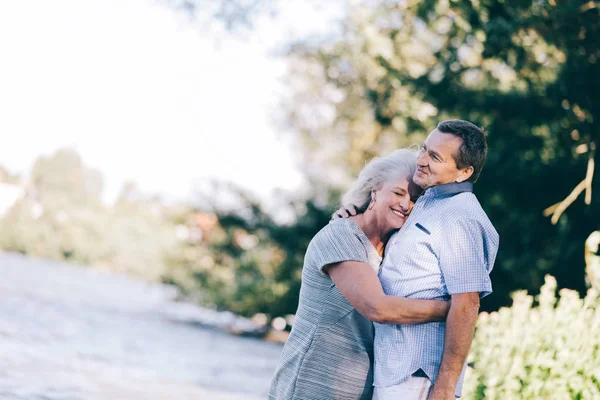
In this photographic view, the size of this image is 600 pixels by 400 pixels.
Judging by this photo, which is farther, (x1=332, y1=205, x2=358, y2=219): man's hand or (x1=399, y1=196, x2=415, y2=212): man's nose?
(x1=332, y1=205, x2=358, y2=219): man's hand

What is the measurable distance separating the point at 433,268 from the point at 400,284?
5.4 inches

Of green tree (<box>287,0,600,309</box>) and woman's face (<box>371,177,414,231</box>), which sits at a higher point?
green tree (<box>287,0,600,309</box>)

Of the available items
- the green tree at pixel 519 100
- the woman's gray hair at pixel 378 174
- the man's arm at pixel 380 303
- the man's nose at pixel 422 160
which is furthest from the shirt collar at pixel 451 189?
the green tree at pixel 519 100

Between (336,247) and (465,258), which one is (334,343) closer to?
(336,247)

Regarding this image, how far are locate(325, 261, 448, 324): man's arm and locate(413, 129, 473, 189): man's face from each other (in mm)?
421

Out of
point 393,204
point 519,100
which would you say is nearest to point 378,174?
point 393,204

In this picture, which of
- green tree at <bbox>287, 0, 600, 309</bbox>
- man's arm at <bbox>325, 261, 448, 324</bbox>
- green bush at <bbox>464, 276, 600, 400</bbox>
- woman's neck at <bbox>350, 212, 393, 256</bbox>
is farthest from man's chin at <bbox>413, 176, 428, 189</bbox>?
green tree at <bbox>287, 0, 600, 309</bbox>

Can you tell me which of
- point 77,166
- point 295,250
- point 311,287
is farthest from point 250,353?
point 77,166

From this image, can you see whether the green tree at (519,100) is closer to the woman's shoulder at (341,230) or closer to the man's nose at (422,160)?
the man's nose at (422,160)

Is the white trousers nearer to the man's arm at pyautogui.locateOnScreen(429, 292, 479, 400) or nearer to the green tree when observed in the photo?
the man's arm at pyautogui.locateOnScreen(429, 292, 479, 400)

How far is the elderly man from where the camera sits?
97.3 inches

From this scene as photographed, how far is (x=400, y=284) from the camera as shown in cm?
Result: 262

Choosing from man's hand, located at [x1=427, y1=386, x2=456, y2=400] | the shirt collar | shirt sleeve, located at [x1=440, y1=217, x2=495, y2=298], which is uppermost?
the shirt collar

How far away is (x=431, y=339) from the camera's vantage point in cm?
255
